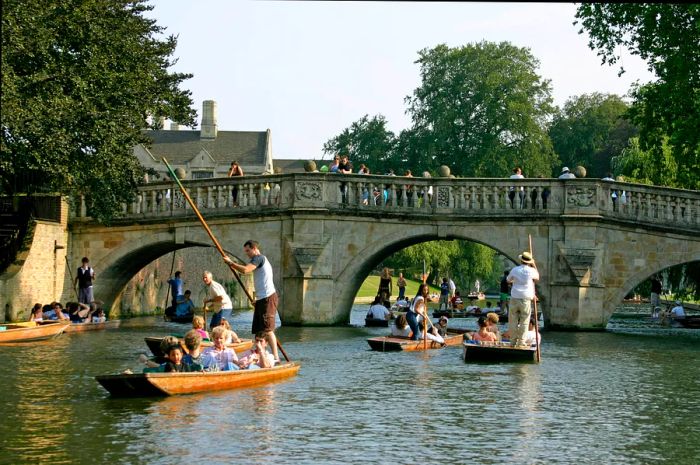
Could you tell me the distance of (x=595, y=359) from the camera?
67.9 ft

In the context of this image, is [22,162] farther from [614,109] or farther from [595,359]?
[614,109]

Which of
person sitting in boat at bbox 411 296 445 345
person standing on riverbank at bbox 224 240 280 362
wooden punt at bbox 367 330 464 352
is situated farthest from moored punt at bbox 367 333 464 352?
person standing on riverbank at bbox 224 240 280 362

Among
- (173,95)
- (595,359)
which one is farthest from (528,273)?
(173,95)

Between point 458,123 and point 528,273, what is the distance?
46422 mm

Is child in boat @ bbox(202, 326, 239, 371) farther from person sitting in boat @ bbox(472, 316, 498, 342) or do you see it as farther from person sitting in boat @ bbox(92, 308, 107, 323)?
person sitting in boat @ bbox(92, 308, 107, 323)

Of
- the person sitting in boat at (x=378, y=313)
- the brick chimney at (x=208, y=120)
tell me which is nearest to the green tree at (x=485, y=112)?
the brick chimney at (x=208, y=120)

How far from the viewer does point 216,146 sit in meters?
79.9

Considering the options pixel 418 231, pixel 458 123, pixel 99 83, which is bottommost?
pixel 418 231

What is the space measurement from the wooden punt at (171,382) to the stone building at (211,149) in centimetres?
6101

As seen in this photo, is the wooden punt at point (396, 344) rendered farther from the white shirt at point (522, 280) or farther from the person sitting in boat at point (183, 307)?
the person sitting in boat at point (183, 307)

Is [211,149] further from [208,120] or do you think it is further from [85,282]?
[85,282]

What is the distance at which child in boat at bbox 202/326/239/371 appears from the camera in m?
15.4

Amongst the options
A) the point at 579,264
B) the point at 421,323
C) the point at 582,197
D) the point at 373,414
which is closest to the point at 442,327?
the point at 421,323

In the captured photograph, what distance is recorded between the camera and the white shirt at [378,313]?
31019 millimetres
